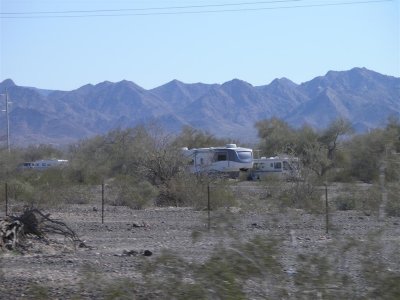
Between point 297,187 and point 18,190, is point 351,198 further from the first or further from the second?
point 18,190

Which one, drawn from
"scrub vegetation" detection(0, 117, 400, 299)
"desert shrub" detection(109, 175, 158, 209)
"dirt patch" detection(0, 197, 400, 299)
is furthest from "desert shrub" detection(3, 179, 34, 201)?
"desert shrub" detection(109, 175, 158, 209)

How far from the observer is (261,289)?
7000 mm

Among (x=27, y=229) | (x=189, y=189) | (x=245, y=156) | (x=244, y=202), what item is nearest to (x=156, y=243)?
(x=27, y=229)

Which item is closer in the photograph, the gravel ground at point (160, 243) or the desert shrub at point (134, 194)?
the gravel ground at point (160, 243)

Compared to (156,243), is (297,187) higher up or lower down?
higher up

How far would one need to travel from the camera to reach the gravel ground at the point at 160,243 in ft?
25.0

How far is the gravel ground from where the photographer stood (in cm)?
761

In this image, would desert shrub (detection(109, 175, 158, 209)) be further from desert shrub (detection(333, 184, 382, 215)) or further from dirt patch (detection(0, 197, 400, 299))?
desert shrub (detection(333, 184, 382, 215))

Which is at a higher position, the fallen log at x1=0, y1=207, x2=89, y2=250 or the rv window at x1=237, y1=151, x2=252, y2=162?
the rv window at x1=237, y1=151, x2=252, y2=162

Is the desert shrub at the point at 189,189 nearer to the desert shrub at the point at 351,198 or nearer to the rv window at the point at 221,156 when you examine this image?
the desert shrub at the point at 351,198

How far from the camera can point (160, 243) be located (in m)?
20.7

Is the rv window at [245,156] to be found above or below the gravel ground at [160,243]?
above

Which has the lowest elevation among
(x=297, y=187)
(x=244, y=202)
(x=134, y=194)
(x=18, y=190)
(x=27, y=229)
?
(x=27, y=229)

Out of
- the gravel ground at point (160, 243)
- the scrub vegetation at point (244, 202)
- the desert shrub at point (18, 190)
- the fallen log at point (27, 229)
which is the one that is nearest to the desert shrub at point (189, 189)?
the scrub vegetation at point (244, 202)
